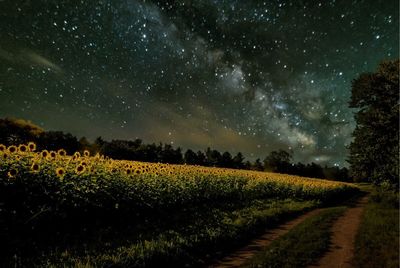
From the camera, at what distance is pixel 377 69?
24.9 m

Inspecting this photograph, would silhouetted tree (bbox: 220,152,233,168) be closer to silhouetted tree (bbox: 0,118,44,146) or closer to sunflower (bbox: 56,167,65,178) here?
silhouetted tree (bbox: 0,118,44,146)

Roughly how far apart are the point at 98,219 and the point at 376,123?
18533 mm

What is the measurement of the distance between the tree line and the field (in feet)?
27.5

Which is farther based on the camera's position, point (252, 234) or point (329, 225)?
point (329, 225)

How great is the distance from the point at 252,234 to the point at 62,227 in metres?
6.28

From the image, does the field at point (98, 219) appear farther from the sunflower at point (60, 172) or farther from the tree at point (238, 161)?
the tree at point (238, 161)

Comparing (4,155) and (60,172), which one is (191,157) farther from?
(4,155)

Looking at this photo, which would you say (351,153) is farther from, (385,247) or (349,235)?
(385,247)

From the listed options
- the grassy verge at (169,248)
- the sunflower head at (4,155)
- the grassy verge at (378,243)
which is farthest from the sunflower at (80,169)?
the grassy verge at (378,243)

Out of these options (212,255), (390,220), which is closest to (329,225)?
(390,220)

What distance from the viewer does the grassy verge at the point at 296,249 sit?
8477mm

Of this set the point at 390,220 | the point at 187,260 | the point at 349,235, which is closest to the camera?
the point at 187,260

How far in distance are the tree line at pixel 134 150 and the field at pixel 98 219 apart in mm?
8379

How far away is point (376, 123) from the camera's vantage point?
71.5 ft
